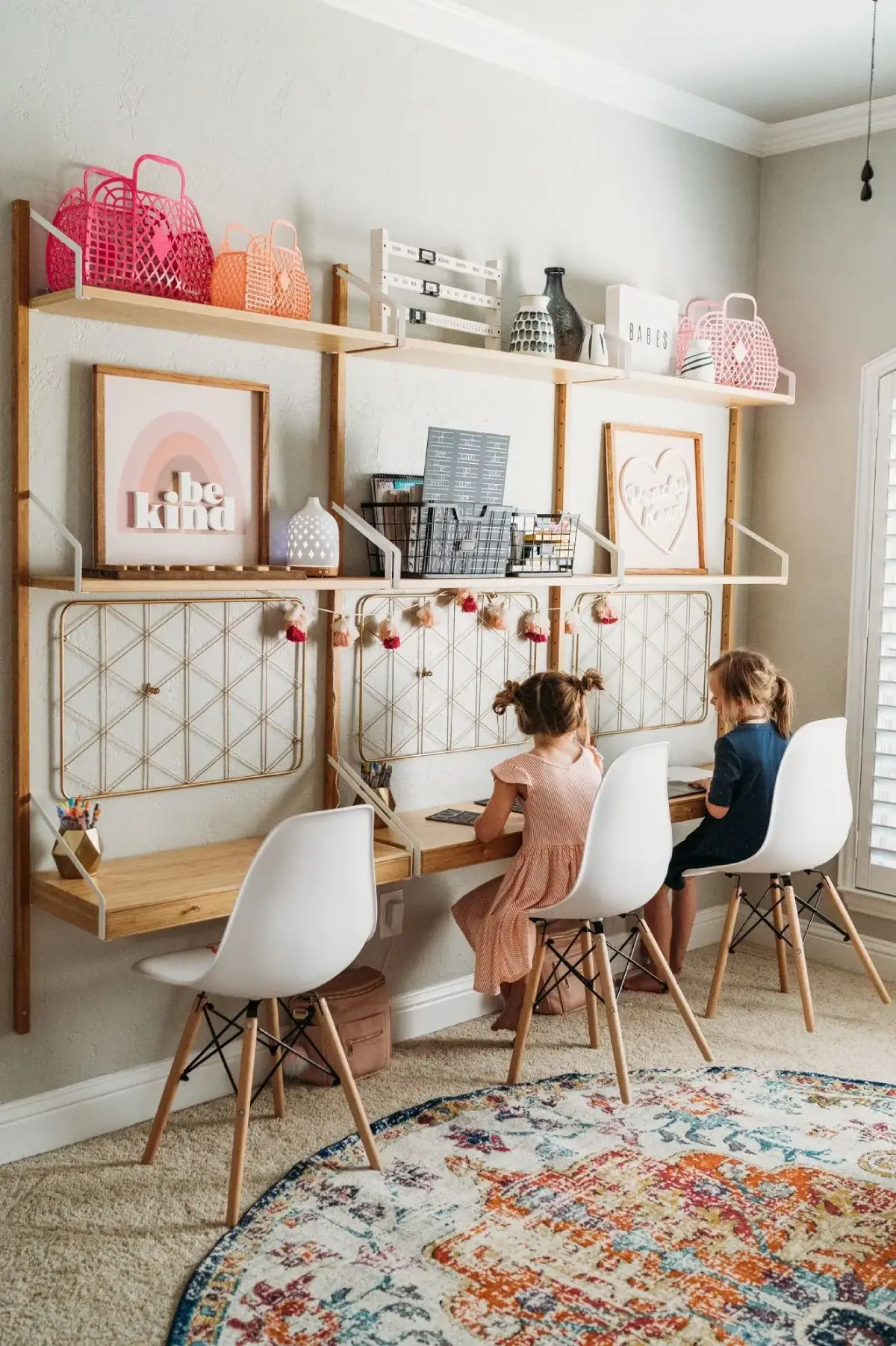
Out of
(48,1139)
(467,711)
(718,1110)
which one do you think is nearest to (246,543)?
(467,711)

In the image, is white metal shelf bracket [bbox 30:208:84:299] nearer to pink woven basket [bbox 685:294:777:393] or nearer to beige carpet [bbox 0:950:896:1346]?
beige carpet [bbox 0:950:896:1346]

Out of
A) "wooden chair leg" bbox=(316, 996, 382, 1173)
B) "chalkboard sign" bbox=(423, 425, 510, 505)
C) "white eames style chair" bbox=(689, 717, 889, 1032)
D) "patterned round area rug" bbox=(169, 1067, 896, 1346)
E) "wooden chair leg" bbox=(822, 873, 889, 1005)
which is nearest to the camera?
"patterned round area rug" bbox=(169, 1067, 896, 1346)

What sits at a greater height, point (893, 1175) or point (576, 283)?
point (576, 283)

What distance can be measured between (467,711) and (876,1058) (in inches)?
58.7

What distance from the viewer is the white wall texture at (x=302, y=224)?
2.75 meters

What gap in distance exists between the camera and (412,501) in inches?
129

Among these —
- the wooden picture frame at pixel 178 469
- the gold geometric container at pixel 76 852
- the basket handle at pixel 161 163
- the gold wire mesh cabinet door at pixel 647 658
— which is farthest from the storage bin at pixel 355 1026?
the basket handle at pixel 161 163

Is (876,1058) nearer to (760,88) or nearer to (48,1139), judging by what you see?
(48,1139)

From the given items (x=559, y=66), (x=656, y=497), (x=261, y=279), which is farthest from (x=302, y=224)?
(x=656, y=497)

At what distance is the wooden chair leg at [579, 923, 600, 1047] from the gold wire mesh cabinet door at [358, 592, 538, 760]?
0.68m

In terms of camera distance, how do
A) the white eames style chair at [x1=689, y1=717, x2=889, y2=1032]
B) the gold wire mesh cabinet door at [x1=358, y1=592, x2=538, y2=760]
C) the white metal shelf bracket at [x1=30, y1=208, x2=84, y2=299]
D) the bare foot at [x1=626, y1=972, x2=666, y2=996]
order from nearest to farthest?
the white metal shelf bracket at [x1=30, y1=208, x2=84, y2=299] < the gold wire mesh cabinet door at [x1=358, y1=592, x2=538, y2=760] < the white eames style chair at [x1=689, y1=717, x2=889, y2=1032] < the bare foot at [x1=626, y1=972, x2=666, y2=996]

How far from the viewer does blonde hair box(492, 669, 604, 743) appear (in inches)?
128

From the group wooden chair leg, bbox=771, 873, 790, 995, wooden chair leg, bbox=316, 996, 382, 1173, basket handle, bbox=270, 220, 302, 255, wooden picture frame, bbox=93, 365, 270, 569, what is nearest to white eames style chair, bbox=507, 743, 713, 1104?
wooden chair leg, bbox=316, 996, 382, 1173

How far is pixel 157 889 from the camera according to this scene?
107 inches
